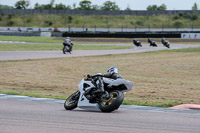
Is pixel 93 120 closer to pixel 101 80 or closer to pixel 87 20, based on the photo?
pixel 101 80

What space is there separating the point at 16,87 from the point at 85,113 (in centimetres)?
647

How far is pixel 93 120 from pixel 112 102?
1009 mm

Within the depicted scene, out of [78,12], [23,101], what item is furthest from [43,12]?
[23,101]

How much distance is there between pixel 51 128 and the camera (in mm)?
7695

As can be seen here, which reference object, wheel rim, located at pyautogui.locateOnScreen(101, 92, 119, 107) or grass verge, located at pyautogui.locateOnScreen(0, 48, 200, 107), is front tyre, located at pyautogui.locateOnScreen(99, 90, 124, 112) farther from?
grass verge, located at pyautogui.locateOnScreen(0, 48, 200, 107)

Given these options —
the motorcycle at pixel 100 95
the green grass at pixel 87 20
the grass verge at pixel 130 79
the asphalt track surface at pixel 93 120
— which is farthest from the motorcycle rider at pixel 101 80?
the green grass at pixel 87 20

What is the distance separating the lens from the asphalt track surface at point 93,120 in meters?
Answer: 7.57

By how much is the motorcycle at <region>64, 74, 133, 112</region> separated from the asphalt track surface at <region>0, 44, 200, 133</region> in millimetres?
172

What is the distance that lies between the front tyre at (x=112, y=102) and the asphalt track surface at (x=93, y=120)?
15 centimetres

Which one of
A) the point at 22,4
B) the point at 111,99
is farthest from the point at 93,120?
the point at 22,4

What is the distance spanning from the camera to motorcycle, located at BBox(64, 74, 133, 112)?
373 inches

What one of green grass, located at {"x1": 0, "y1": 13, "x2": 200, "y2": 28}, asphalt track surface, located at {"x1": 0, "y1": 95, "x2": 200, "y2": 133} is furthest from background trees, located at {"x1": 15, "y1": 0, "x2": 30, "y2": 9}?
asphalt track surface, located at {"x1": 0, "y1": 95, "x2": 200, "y2": 133}

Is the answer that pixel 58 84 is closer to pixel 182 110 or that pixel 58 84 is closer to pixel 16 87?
pixel 16 87

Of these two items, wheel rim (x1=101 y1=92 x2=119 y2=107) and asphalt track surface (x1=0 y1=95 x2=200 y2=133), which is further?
wheel rim (x1=101 y1=92 x2=119 y2=107)
